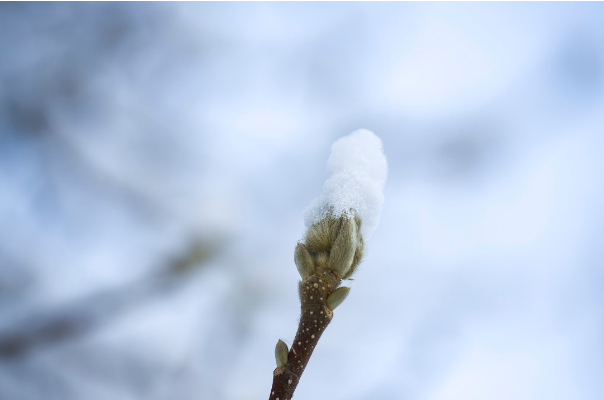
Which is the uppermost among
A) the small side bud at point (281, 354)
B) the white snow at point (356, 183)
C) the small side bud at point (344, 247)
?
the white snow at point (356, 183)

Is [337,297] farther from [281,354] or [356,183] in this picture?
[356,183]

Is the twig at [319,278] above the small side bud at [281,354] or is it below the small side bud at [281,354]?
above

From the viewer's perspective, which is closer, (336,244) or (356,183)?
(336,244)

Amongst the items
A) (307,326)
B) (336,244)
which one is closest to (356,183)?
(336,244)

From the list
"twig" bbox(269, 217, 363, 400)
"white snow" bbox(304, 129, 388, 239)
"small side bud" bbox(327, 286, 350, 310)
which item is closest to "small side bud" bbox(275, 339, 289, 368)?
"twig" bbox(269, 217, 363, 400)

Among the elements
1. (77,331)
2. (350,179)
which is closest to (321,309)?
(350,179)

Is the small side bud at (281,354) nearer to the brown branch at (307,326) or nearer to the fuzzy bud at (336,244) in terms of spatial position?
the brown branch at (307,326)

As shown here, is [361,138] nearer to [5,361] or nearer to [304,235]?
[304,235]

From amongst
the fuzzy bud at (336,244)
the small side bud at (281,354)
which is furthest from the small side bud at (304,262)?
the small side bud at (281,354)
